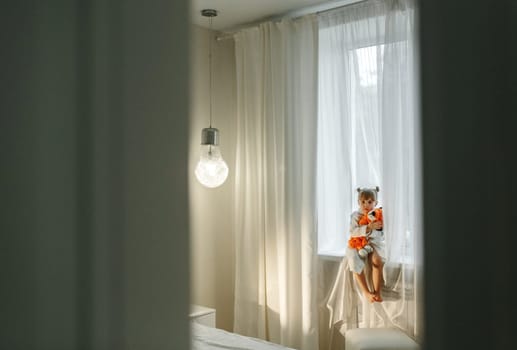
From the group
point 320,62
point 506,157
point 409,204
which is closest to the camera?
point 506,157

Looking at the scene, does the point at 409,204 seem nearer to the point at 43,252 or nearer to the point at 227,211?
the point at 227,211

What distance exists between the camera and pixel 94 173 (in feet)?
0.90

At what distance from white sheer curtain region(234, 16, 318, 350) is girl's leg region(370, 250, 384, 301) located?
0.44 meters

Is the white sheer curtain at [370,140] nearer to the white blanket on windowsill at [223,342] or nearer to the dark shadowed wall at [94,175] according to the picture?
the white blanket on windowsill at [223,342]

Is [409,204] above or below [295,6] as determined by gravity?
below

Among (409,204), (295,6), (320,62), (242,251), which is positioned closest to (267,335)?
(242,251)

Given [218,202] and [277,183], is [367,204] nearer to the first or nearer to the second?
[277,183]

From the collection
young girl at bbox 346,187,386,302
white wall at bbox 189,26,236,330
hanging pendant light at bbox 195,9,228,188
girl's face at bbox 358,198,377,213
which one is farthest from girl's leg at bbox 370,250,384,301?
white wall at bbox 189,26,236,330

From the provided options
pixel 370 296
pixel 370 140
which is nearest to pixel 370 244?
pixel 370 296

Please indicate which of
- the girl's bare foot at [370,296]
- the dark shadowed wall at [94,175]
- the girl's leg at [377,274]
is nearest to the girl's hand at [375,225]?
the girl's leg at [377,274]

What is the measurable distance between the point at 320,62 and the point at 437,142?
337 centimetres

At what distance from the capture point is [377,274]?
313 centimetres

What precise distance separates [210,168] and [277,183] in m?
0.51

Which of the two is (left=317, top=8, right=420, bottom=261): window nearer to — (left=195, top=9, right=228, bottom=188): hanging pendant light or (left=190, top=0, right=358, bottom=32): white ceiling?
(left=190, top=0, right=358, bottom=32): white ceiling
